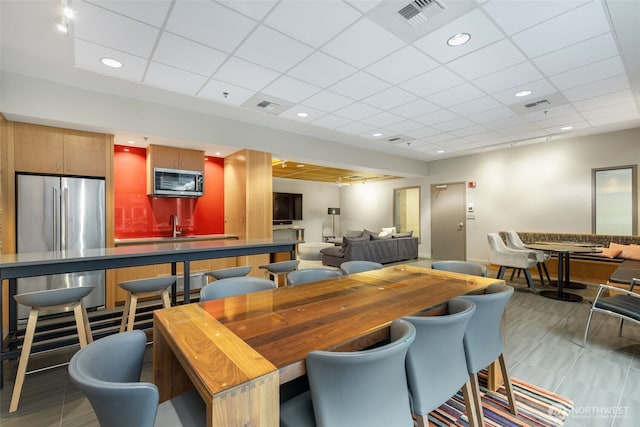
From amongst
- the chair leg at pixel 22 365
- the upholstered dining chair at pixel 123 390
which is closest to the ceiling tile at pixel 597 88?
the upholstered dining chair at pixel 123 390

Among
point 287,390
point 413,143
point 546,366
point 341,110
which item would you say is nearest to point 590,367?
point 546,366

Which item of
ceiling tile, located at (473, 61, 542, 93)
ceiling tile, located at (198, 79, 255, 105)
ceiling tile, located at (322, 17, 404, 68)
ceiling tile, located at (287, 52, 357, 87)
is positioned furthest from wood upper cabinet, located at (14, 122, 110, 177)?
ceiling tile, located at (473, 61, 542, 93)

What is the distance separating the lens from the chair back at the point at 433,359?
1.35m

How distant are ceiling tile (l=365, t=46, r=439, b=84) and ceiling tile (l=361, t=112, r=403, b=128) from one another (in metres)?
1.20

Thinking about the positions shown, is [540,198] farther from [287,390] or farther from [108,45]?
[108,45]

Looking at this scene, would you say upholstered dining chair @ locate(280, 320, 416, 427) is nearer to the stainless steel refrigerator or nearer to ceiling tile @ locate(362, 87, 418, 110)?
ceiling tile @ locate(362, 87, 418, 110)

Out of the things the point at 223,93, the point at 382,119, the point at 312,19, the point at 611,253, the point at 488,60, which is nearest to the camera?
the point at 312,19

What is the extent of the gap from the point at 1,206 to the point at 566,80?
6.76m

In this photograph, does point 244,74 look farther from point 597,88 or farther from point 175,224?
point 597,88

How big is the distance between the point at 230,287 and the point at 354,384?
138 centimetres

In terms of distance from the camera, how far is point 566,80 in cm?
340

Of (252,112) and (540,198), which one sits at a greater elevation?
(252,112)

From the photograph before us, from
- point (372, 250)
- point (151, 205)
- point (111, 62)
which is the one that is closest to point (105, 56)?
point (111, 62)

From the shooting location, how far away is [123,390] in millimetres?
871
